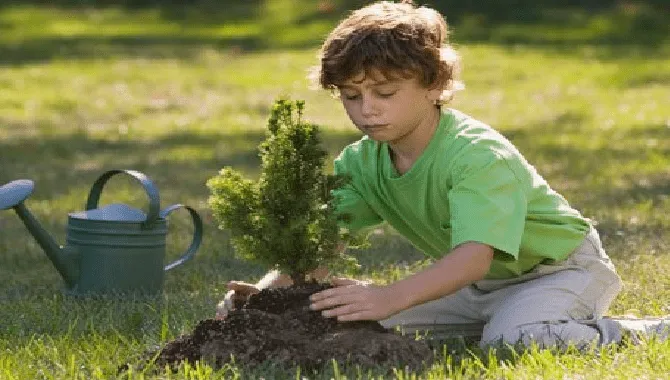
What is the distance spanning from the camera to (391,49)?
4027 mm

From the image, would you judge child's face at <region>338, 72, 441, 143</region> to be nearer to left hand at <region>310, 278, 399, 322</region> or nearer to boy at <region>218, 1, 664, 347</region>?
boy at <region>218, 1, 664, 347</region>

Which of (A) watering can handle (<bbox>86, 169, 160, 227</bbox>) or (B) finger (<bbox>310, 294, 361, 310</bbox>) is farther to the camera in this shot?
(A) watering can handle (<bbox>86, 169, 160, 227</bbox>)

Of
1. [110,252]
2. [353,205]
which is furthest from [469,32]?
[353,205]

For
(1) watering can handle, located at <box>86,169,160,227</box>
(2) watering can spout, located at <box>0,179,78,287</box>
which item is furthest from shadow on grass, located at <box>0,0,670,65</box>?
(2) watering can spout, located at <box>0,179,78,287</box>

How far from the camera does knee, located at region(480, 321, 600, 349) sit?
424 cm

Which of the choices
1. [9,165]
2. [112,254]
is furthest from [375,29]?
[9,165]

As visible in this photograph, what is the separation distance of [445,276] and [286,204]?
0.51m

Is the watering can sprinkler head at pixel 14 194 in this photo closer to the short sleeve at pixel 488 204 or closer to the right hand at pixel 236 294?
the right hand at pixel 236 294

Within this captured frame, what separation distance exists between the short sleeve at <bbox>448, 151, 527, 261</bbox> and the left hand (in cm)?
30

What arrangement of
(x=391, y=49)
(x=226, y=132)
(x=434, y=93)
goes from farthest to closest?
(x=226, y=132), (x=434, y=93), (x=391, y=49)

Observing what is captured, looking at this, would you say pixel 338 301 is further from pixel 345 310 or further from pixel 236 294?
pixel 236 294

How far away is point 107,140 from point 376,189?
749 cm

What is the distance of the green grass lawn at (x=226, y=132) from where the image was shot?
433 cm

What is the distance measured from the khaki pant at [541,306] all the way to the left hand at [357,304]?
1.77 feet
